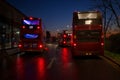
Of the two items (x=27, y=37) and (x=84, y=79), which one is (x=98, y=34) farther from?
(x=84, y=79)

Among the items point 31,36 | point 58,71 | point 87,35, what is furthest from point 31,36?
point 58,71

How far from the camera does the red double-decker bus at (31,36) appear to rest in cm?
3300

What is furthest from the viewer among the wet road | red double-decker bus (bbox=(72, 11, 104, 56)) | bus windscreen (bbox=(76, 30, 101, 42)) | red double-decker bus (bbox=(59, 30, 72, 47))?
red double-decker bus (bbox=(59, 30, 72, 47))

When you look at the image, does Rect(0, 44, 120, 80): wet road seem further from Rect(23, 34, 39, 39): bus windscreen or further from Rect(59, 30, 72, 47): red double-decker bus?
Rect(59, 30, 72, 47): red double-decker bus

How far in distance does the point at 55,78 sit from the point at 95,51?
12.2 metres

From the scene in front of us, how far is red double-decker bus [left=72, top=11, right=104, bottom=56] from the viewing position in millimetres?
26203

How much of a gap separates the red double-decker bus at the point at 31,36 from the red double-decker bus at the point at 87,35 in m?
6.88

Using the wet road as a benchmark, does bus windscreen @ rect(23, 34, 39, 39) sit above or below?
above

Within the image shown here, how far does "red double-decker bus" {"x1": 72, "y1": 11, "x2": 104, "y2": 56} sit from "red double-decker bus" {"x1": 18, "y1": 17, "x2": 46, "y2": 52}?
22.6ft

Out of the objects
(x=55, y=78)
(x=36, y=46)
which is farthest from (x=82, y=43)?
(x=55, y=78)

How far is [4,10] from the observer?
131 feet

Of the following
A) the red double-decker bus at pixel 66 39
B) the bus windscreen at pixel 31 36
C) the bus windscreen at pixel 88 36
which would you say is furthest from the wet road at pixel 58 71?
the red double-decker bus at pixel 66 39

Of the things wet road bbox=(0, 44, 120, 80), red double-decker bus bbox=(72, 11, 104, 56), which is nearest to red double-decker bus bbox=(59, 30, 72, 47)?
red double-decker bus bbox=(72, 11, 104, 56)

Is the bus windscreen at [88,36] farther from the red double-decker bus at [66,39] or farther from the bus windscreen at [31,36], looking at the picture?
the red double-decker bus at [66,39]
